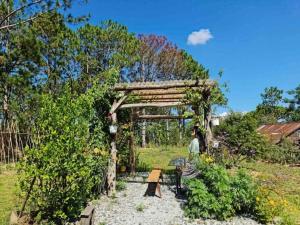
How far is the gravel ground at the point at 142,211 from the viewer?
6660 millimetres

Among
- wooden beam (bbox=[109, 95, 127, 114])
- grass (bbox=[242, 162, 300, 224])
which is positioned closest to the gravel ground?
grass (bbox=[242, 162, 300, 224])

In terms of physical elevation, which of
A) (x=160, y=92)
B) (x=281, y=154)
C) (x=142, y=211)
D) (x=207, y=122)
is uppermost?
(x=160, y=92)

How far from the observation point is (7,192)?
354 inches

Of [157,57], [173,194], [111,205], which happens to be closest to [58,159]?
[111,205]

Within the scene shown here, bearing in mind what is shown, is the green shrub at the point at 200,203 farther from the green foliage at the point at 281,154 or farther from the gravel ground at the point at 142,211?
the green foliage at the point at 281,154

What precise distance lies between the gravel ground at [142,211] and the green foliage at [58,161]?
0.87 m

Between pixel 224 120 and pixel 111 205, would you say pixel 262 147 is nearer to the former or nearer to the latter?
pixel 224 120

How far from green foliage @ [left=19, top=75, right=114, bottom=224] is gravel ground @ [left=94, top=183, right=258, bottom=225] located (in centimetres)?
87

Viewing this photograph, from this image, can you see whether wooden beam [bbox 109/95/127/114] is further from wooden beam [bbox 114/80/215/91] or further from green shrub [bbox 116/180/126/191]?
green shrub [bbox 116/180/126/191]

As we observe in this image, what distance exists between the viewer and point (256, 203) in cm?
686

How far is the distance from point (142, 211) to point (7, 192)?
156 inches

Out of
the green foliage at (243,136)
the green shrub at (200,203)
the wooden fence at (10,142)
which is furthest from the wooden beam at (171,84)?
the wooden fence at (10,142)

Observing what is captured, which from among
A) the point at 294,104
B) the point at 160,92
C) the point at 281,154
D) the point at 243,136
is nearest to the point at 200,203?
the point at 160,92

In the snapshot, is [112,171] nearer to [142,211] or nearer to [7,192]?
[142,211]
